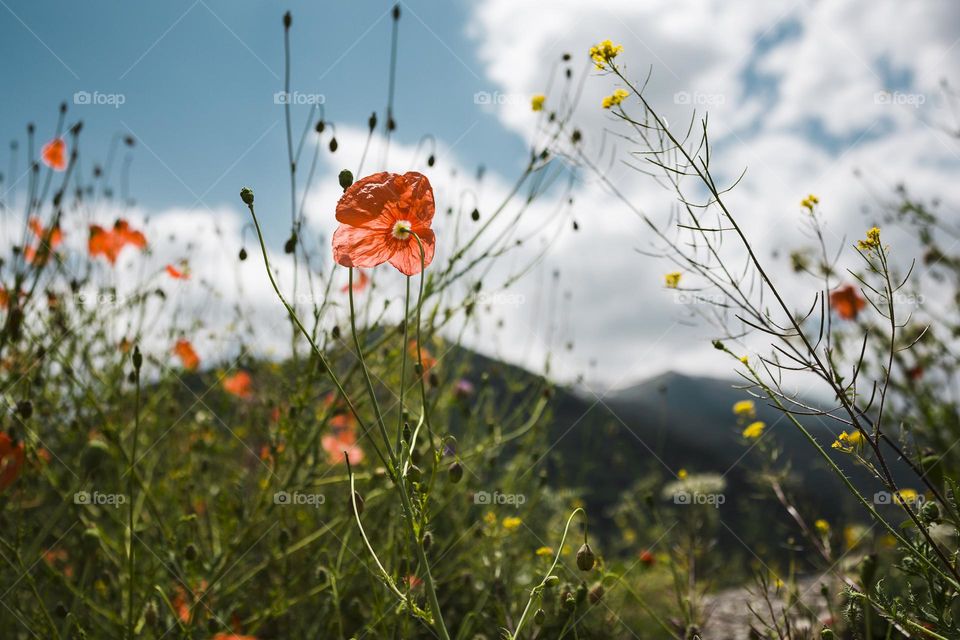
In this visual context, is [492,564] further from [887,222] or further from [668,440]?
[668,440]

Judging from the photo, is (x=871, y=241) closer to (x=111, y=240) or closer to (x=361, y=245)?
(x=361, y=245)

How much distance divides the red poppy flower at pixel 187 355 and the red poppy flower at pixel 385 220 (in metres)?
2.20

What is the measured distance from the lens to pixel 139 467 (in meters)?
2.65

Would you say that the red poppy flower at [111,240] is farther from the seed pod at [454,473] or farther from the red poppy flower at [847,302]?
the red poppy flower at [847,302]

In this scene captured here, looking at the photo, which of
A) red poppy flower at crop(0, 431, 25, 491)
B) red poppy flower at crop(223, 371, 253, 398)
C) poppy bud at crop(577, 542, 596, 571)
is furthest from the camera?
red poppy flower at crop(223, 371, 253, 398)

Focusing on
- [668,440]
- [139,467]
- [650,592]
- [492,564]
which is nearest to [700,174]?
A: [492,564]

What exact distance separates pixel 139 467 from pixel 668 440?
16.4ft

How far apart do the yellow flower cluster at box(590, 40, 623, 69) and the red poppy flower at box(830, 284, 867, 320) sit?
239 centimetres

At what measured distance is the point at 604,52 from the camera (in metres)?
→ 1.38

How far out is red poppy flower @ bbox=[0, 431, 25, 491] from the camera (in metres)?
1.77

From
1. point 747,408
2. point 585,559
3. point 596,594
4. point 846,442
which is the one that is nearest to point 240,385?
point 596,594

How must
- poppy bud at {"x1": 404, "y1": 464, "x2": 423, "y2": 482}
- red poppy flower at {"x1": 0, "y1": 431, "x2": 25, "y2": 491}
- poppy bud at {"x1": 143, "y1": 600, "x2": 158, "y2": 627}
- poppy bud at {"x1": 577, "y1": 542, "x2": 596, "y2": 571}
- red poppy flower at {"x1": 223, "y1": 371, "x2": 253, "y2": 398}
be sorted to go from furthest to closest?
red poppy flower at {"x1": 223, "y1": 371, "x2": 253, "y2": 398}
red poppy flower at {"x1": 0, "y1": 431, "x2": 25, "y2": 491}
poppy bud at {"x1": 143, "y1": 600, "x2": 158, "y2": 627}
poppy bud at {"x1": 577, "y1": 542, "x2": 596, "y2": 571}
poppy bud at {"x1": 404, "y1": 464, "x2": 423, "y2": 482}

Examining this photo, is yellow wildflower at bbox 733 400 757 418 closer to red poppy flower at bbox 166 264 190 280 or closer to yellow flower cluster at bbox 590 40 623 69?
yellow flower cluster at bbox 590 40 623 69

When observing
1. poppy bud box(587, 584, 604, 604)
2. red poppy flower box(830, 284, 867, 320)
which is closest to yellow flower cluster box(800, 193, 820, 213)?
poppy bud box(587, 584, 604, 604)
